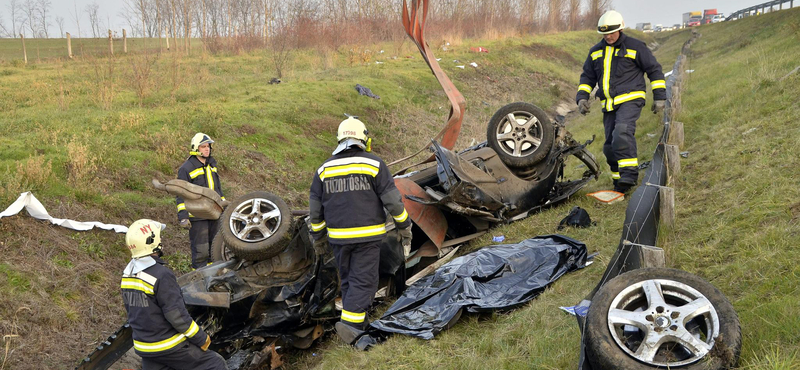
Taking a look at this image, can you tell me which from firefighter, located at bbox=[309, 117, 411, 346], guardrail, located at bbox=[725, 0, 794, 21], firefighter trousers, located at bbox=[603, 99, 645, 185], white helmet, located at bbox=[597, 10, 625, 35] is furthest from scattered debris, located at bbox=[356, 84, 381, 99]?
guardrail, located at bbox=[725, 0, 794, 21]

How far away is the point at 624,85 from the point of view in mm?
6301

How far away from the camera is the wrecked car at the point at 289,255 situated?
14.2 ft

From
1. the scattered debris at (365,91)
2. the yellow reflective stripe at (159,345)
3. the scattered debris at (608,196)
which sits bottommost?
the yellow reflective stripe at (159,345)

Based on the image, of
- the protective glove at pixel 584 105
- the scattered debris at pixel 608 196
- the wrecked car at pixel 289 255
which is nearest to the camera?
the wrecked car at pixel 289 255

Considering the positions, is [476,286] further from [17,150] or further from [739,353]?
[17,150]

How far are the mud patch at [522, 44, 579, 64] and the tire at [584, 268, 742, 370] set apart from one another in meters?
25.2

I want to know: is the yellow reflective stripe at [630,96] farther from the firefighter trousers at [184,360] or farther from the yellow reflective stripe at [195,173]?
the firefighter trousers at [184,360]

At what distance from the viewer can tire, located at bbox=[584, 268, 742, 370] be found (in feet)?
7.95

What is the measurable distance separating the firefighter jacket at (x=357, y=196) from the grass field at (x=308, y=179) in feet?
2.84

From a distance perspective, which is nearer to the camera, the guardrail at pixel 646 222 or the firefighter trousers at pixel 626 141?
the guardrail at pixel 646 222

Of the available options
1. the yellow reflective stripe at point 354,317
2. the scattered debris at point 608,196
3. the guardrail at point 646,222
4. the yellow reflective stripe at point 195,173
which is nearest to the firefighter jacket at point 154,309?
the yellow reflective stripe at point 354,317

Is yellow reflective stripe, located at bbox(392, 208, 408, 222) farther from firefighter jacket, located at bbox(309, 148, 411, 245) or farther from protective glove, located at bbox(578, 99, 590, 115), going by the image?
protective glove, located at bbox(578, 99, 590, 115)

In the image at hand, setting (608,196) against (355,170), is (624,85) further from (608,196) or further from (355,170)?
(355,170)

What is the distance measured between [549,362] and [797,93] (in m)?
5.83
